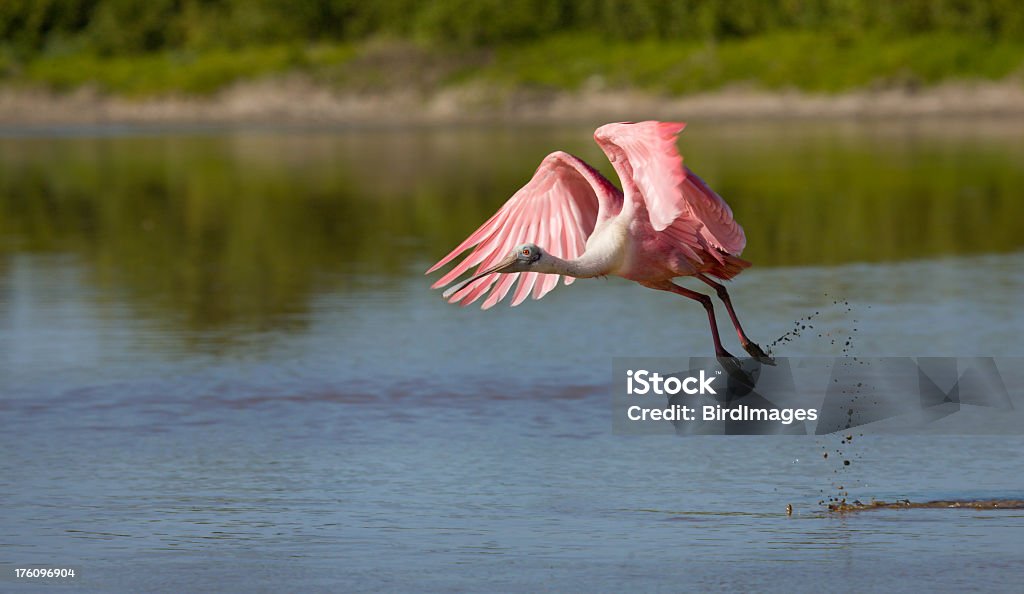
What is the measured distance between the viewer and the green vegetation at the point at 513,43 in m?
66.2

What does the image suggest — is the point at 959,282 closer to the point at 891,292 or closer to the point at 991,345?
the point at 891,292

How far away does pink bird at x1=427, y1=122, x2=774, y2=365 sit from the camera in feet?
34.9

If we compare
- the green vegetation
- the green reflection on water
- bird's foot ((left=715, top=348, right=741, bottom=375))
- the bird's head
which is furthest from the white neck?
the green vegetation

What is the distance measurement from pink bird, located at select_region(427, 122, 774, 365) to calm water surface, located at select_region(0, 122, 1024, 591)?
1002 mm

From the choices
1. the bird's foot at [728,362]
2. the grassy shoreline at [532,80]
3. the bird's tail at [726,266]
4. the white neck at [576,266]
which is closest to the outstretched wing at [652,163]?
the white neck at [576,266]

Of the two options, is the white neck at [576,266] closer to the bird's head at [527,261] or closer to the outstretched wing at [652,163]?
the bird's head at [527,261]

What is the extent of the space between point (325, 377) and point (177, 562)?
5049mm

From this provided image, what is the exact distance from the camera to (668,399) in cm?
1379

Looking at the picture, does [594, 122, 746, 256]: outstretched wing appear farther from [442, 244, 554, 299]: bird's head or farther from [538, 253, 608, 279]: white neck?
[442, 244, 554, 299]: bird's head

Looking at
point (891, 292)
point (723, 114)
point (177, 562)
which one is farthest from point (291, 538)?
point (723, 114)

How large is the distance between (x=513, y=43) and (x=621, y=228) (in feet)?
207

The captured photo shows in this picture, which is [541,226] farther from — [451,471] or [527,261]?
[451,471]

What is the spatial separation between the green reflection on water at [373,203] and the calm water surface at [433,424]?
142mm

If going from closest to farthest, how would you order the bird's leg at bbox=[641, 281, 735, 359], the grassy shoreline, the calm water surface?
the calm water surface, the bird's leg at bbox=[641, 281, 735, 359], the grassy shoreline
